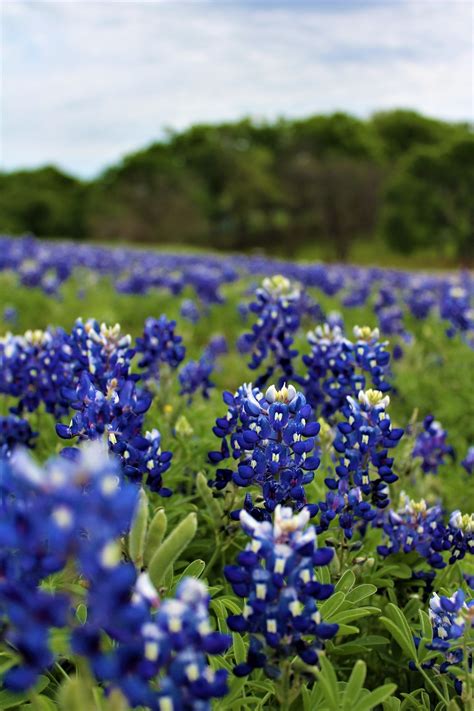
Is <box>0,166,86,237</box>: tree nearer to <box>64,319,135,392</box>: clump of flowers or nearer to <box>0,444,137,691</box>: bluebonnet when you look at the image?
<box>64,319,135,392</box>: clump of flowers

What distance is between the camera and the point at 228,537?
268cm

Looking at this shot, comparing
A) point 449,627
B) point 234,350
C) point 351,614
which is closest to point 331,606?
point 351,614

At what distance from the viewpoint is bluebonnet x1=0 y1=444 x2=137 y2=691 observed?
45.4 inches

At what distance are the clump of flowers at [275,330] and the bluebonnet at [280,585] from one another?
7.43 ft

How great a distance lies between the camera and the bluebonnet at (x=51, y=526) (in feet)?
3.78

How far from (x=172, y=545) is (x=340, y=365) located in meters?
1.95

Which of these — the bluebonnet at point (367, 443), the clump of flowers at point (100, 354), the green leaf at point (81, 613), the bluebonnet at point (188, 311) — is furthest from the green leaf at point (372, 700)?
the bluebonnet at point (188, 311)

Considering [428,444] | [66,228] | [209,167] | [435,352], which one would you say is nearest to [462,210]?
[209,167]

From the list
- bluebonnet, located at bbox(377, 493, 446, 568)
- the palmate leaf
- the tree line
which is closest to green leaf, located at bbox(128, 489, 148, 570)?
the palmate leaf

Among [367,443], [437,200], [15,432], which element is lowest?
[15,432]

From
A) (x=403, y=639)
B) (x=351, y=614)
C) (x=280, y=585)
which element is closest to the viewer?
(x=280, y=585)

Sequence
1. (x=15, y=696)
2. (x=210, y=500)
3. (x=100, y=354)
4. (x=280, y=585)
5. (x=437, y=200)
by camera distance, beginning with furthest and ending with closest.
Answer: (x=437, y=200), (x=100, y=354), (x=210, y=500), (x=15, y=696), (x=280, y=585)

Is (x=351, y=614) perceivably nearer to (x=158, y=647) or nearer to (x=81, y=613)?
(x=81, y=613)

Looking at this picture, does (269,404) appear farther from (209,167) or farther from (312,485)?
(209,167)
